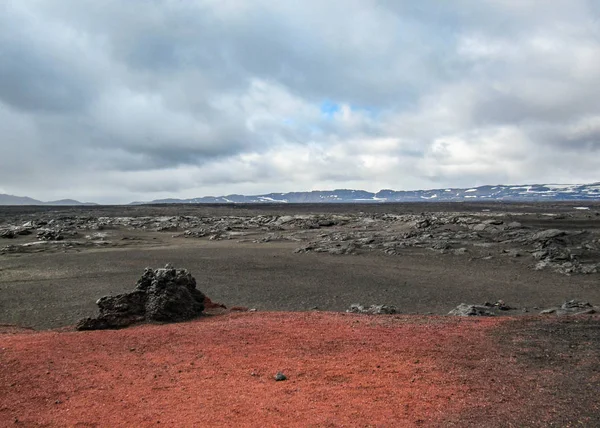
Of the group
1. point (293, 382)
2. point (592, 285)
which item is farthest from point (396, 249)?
point (293, 382)

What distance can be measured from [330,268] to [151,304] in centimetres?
1515

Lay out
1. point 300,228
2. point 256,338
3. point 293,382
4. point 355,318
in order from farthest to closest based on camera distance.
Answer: point 300,228, point 355,318, point 256,338, point 293,382

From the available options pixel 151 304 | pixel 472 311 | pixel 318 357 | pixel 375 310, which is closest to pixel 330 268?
pixel 375 310

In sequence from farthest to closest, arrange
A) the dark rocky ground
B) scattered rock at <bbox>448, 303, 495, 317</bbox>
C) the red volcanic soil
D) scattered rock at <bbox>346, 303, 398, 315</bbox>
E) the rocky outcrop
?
the dark rocky ground < scattered rock at <bbox>346, 303, 398, 315</bbox> < scattered rock at <bbox>448, 303, 495, 317</bbox> < the rocky outcrop < the red volcanic soil

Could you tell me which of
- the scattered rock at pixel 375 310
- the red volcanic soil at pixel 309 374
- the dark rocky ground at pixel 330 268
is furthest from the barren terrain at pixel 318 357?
the scattered rock at pixel 375 310

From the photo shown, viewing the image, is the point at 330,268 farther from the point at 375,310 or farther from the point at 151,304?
the point at 151,304

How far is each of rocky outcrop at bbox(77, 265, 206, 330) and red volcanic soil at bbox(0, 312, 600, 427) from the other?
124cm

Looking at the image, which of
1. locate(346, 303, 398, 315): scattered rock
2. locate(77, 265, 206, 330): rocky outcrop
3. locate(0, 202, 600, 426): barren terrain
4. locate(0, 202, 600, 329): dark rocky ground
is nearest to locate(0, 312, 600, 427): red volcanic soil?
locate(0, 202, 600, 426): barren terrain

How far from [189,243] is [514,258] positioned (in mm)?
28267

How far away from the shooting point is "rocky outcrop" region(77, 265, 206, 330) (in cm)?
1327

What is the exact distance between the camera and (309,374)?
28.2 feet

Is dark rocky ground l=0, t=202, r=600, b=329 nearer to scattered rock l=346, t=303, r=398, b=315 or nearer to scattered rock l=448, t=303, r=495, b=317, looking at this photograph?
scattered rock l=448, t=303, r=495, b=317

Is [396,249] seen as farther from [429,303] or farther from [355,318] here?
[355,318]

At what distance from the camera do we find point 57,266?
28.6 meters
